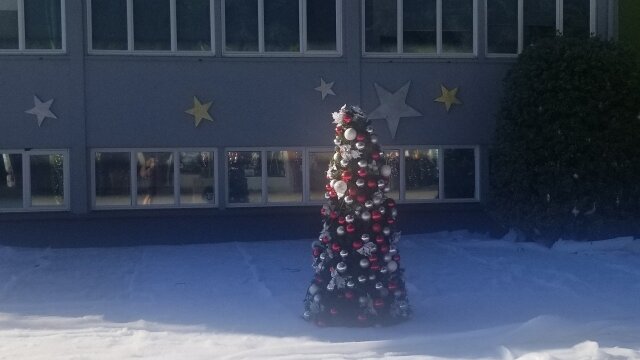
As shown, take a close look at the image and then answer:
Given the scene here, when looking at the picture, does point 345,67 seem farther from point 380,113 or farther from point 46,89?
point 46,89

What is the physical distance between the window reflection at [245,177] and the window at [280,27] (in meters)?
1.95

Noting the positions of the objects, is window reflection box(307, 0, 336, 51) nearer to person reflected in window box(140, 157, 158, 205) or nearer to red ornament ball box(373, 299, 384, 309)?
person reflected in window box(140, 157, 158, 205)

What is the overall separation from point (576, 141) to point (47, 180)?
9323mm

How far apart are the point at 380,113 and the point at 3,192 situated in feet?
23.0

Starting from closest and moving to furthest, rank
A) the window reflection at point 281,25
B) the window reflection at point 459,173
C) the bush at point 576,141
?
the bush at point 576,141
the window reflection at point 281,25
the window reflection at point 459,173

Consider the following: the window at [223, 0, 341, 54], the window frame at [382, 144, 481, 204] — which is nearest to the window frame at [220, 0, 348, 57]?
the window at [223, 0, 341, 54]

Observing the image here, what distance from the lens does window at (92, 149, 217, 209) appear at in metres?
16.4

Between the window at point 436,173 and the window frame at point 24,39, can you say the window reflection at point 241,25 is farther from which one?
the window at point 436,173

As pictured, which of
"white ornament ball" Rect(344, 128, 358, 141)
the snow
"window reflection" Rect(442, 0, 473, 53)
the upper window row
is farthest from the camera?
"window reflection" Rect(442, 0, 473, 53)

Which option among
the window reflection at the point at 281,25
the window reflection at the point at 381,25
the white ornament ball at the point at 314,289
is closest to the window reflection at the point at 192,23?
the window reflection at the point at 281,25

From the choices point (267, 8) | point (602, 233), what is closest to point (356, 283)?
point (602, 233)

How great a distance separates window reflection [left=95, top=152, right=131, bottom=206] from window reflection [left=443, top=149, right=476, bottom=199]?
6044 mm

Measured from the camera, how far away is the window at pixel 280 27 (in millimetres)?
16562

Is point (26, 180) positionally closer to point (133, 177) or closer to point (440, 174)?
point (133, 177)
